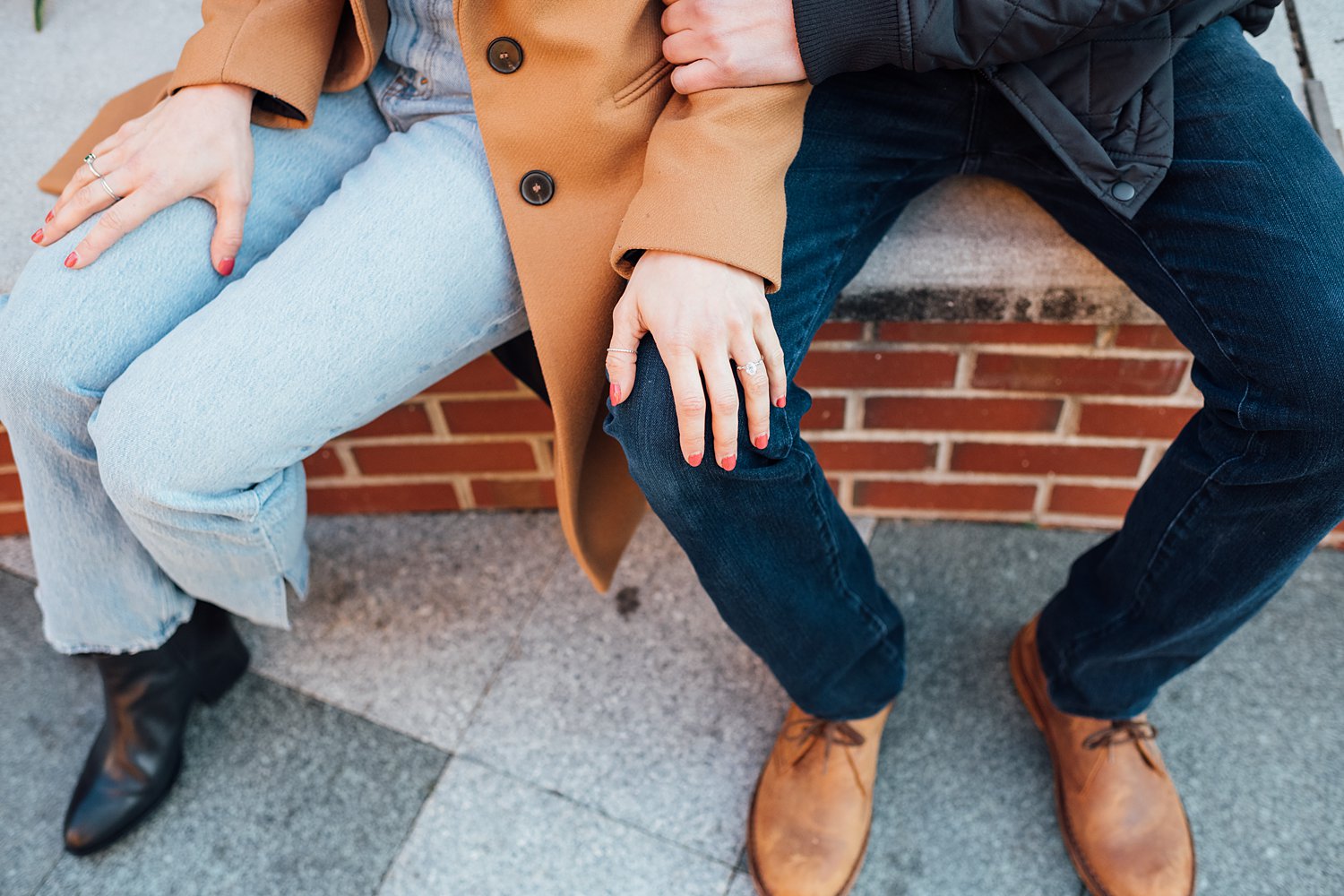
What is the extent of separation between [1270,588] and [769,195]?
87cm

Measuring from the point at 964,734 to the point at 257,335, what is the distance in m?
1.29

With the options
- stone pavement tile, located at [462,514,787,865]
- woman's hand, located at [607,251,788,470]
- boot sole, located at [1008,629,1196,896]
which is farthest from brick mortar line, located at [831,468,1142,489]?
woman's hand, located at [607,251,788,470]

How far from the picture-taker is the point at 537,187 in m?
1.23

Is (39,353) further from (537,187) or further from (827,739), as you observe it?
(827,739)

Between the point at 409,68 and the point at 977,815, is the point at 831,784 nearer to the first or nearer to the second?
the point at 977,815

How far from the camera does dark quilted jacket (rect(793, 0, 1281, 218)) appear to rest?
111 centimetres

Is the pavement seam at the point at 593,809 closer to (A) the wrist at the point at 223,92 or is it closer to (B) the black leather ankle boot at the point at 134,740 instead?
(B) the black leather ankle boot at the point at 134,740

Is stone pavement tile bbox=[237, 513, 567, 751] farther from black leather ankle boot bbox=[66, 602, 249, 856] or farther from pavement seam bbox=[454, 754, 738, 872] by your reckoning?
black leather ankle boot bbox=[66, 602, 249, 856]

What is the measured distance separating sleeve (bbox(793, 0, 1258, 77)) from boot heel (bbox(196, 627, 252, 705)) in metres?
1.41

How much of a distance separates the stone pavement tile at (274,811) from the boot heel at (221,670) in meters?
0.03

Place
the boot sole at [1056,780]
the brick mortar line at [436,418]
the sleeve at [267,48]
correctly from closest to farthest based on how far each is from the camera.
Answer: the sleeve at [267,48] → the boot sole at [1056,780] → the brick mortar line at [436,418]

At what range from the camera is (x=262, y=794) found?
1704 mm

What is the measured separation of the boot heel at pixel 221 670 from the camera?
Result: 5.79 ft

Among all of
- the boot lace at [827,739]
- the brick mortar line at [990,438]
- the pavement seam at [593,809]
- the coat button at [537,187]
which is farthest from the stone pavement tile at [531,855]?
the coat button at [537,187]
